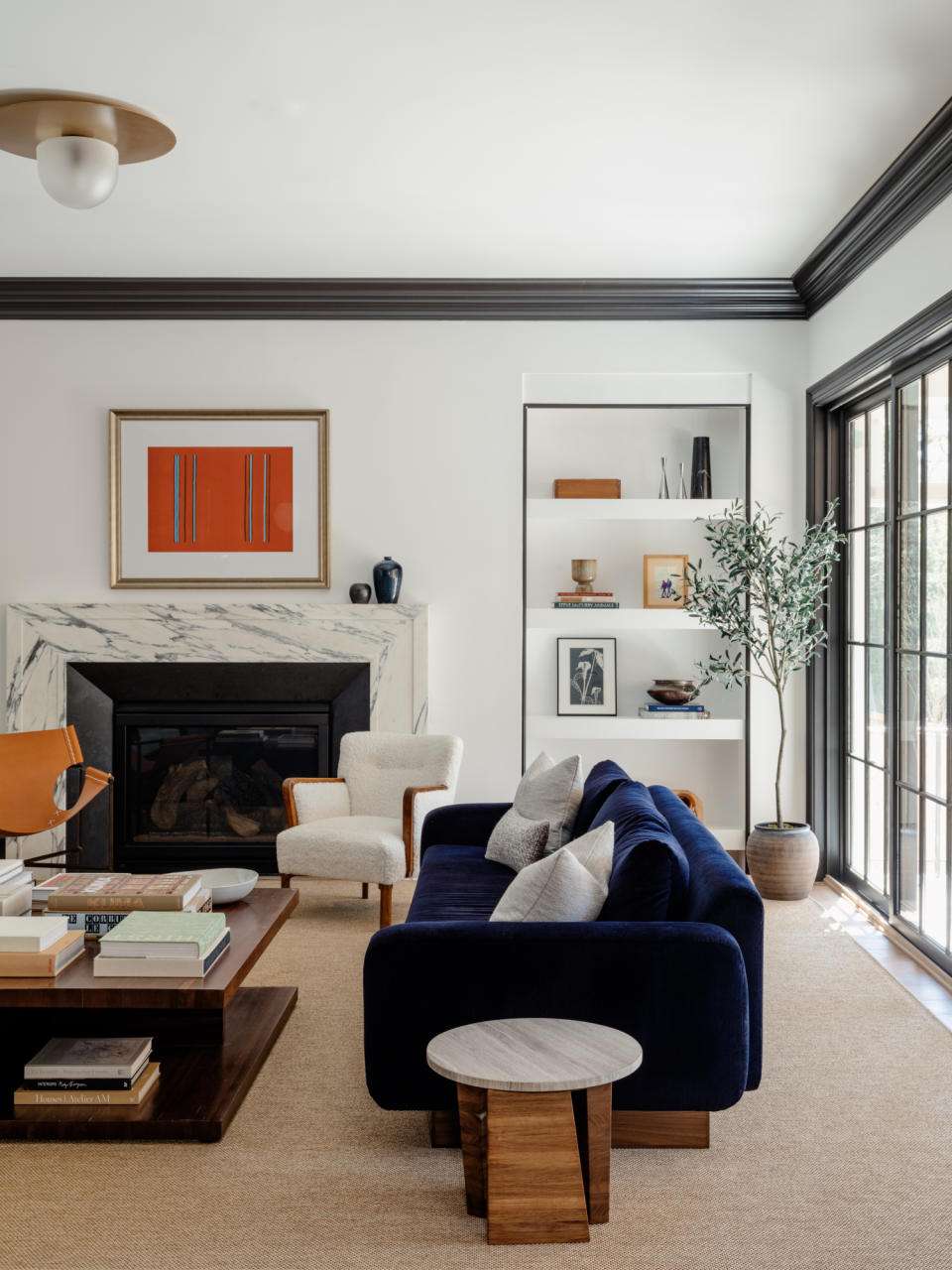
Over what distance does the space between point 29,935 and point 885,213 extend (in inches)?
152

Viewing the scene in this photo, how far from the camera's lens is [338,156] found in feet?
12.6

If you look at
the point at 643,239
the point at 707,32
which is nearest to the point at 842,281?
the point at 643,239

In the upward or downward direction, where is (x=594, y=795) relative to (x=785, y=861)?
upward

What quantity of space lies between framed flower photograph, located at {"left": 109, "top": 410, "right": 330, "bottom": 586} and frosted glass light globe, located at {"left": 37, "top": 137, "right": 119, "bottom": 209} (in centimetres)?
238

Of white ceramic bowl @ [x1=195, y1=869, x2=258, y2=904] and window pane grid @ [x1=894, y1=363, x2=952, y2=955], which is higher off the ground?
window pane grid @ [x1=894, y1=363, x2=952, y2=955]

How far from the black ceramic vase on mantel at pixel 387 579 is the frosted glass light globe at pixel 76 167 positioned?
2527mm

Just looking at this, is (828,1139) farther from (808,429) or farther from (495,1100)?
(808,429)

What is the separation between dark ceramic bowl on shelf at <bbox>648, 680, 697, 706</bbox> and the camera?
552cm

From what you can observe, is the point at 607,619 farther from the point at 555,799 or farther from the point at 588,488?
the point at 555,799

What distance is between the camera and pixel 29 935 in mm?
2736

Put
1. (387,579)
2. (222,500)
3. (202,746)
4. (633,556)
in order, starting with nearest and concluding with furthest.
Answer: (387,579) < (222,500) < (202,746) < (633,556)

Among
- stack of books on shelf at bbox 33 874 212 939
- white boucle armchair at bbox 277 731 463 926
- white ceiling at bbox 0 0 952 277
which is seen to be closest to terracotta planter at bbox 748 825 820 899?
white boucle armchair at bbox 277 731 463 926

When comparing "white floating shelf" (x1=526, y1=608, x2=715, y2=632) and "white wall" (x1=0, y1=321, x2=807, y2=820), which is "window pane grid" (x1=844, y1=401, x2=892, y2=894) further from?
"white floating shelf" (x1=526, y1=608, x2=715, y2=632)

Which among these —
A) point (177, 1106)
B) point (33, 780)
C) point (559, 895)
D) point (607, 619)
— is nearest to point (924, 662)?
point (607, 619)
